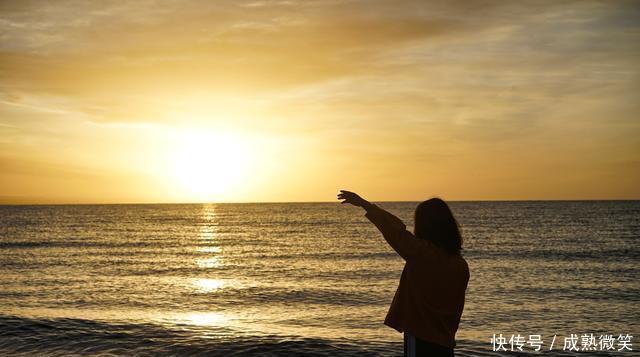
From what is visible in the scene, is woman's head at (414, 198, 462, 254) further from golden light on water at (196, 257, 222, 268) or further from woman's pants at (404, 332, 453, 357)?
golden light on water at (196, 257, 222, 268)

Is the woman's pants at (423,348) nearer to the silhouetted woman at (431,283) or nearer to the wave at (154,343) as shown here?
the silhouetted woman at (431,283)

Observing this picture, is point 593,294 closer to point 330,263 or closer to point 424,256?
point 330,263

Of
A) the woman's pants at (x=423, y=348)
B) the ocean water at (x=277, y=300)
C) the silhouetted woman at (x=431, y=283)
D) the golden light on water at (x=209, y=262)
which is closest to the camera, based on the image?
the silhouetted woman at (x=431, y=283)

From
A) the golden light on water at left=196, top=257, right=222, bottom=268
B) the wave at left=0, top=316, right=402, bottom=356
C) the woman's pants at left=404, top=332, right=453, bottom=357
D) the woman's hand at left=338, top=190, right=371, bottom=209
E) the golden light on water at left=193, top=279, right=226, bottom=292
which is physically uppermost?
the woman's hand at left=338, top=190, right=371, bottom=209

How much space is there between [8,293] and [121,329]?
13.6 metres

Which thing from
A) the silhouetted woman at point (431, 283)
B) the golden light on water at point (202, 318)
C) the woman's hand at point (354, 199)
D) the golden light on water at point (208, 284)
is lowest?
the golden light on water at point (208, 284)

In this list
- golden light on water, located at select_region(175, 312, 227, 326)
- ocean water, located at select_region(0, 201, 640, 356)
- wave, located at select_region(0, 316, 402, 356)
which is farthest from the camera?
golden light on water, located at select_region(175, 312, 227, 326)

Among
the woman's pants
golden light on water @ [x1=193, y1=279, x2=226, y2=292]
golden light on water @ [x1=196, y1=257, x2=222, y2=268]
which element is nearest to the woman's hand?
the woman's pants

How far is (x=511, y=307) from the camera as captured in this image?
2375 cm

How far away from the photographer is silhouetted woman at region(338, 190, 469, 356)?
4.39 metres

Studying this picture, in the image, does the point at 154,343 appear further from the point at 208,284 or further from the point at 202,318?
the point at 208,284

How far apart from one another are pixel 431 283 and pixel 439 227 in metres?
0.46

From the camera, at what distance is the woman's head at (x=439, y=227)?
4465mm

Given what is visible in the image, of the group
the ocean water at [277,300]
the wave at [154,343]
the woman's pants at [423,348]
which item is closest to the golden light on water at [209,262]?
the ocean water at [277,300]
